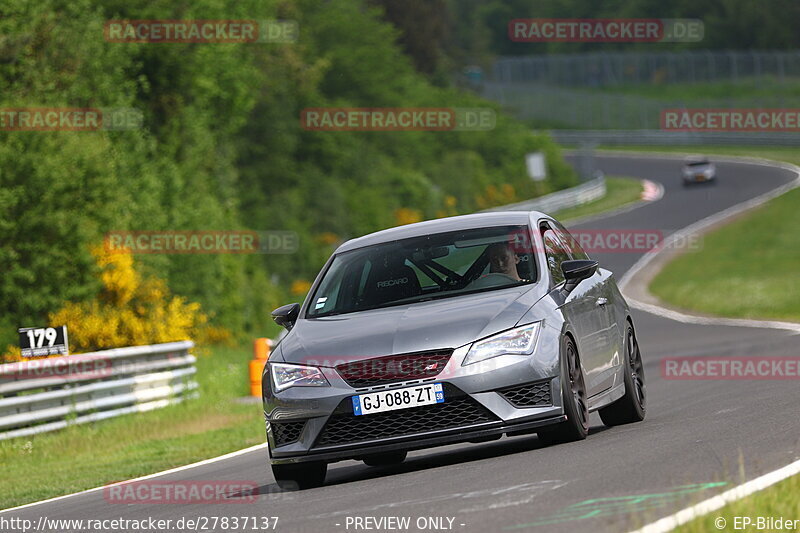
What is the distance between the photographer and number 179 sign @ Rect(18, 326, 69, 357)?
16094mm

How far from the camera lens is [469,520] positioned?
6953 mm

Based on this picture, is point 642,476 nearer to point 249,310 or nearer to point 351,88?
point 249,310

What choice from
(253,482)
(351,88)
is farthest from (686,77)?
(253,482)

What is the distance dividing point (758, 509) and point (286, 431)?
3.90 metres

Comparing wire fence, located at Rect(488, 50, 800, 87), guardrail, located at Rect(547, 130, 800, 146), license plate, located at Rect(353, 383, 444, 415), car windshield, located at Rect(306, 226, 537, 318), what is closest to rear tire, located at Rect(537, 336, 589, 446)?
car windshield, located at Rect(306, 226, 537, 318)

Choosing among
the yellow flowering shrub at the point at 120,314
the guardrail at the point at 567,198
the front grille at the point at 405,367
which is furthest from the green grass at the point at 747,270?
the front grille at the point at 405,367

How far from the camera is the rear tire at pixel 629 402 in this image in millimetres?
11531

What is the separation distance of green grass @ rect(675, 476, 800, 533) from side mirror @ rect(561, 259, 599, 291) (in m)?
3.51

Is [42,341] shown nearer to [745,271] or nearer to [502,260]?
[502,260]

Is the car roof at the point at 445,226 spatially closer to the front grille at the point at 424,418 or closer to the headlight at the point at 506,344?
the headlight at the point at 506,344

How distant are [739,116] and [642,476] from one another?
86981mm

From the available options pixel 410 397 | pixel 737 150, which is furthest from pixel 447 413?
pixel 737 150

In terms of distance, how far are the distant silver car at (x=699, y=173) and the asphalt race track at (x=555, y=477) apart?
194 feet

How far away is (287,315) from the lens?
1054cm
